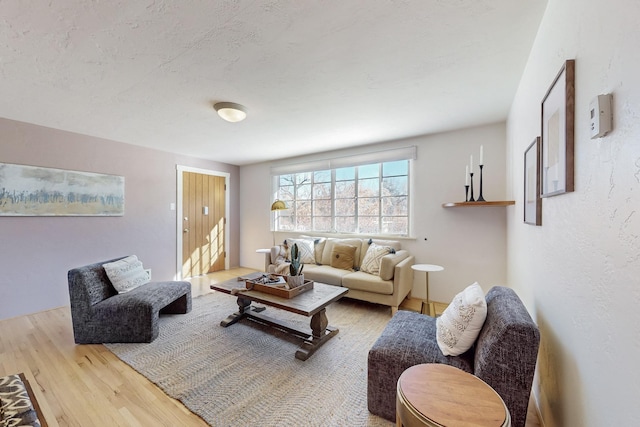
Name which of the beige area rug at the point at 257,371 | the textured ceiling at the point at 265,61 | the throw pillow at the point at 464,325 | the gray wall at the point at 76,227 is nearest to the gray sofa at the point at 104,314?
the beige area rug at the point at 257,371

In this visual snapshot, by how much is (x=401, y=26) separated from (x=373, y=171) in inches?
100

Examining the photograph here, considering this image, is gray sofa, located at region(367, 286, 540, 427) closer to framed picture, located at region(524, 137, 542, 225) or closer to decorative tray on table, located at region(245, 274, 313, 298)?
framed picture, located at region(524, 137, 542, 225)

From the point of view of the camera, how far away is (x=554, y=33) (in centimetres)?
129

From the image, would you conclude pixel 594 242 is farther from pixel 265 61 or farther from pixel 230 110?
pixel 230 110

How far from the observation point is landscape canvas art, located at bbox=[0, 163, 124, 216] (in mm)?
2920

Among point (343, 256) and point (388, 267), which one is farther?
point (343, 256)

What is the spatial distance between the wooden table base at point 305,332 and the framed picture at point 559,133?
5.93 ft

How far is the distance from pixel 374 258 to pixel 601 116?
2681mm

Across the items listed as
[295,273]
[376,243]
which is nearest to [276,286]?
[295,273]

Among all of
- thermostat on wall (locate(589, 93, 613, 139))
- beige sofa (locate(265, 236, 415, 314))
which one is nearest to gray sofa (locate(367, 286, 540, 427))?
thermostat on wall (locate(589, 93, 613, 139))

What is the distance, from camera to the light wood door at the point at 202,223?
465cm

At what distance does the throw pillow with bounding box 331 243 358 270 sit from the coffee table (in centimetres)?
97

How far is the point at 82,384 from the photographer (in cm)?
179

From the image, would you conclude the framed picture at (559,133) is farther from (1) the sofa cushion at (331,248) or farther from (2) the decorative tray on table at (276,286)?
(1) the sofa cushion at (331,248)
